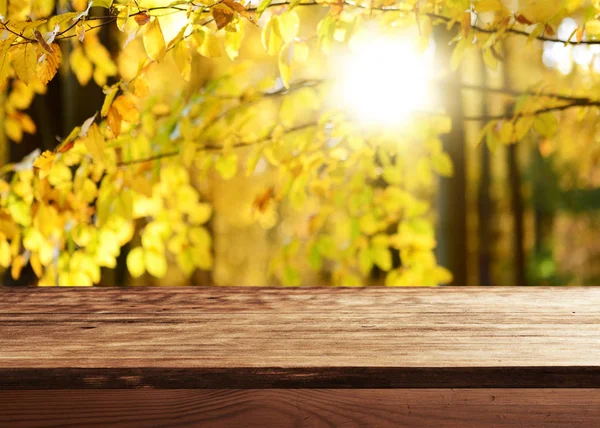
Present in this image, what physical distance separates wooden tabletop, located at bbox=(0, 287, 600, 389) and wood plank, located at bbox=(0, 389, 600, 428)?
28mm

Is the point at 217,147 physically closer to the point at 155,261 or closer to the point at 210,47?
the point at 155,261

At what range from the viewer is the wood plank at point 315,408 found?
894 millimetres

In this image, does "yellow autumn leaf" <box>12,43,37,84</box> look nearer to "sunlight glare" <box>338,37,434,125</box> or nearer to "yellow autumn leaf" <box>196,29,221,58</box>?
"yellow autumn leaf" <box>196,29,221,58</box>

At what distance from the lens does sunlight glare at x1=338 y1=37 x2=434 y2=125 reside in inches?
104

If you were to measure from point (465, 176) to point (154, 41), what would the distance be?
257 cm

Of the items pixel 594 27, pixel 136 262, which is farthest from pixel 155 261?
pixel 594 27

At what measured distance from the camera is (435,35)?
342 centimetres

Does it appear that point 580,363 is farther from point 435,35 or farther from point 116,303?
point 435,35

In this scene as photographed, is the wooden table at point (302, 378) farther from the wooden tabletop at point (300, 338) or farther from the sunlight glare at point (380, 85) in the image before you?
the sunlight glare at point (380, 85)

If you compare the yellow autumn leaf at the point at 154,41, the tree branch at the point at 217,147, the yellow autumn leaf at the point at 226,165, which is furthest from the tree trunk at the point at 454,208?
the yellow autumn leaf at the point at 154,41

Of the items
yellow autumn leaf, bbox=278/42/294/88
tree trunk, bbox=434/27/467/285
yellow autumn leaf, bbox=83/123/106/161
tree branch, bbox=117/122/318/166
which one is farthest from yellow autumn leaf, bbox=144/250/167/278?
tree trunk, bbox=434/27/467/285

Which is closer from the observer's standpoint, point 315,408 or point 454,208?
point 315,408

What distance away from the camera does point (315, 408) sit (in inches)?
35.3

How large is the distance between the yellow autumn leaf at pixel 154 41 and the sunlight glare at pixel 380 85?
1.31 metres
